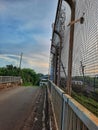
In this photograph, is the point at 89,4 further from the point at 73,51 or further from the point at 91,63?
the point at 73,51

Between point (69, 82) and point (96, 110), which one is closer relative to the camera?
point (96, 110)

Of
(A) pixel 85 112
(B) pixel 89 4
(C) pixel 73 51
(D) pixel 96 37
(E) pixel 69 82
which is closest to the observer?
(A) pixel 85 112

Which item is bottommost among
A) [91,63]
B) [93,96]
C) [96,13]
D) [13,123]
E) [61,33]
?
[13,123]

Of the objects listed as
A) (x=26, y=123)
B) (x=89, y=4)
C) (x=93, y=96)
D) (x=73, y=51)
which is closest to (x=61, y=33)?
(x=26, y=123)

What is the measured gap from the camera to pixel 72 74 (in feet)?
21.0

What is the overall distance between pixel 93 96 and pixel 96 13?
912mm

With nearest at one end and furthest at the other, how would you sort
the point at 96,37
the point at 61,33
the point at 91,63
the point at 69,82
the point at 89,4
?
the point at 96,37, the point at 91,63, the point at 89,4, the point at 69,82, the point at 61,33

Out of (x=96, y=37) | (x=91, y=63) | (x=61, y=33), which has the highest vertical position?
(x=61, y=33)

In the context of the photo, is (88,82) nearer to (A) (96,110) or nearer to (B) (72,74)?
(A) (96,110)

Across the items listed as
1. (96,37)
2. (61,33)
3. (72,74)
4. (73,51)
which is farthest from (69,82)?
(61,33)

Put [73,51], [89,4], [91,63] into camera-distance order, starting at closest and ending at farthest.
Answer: [91,63], [89,4], [73,51]

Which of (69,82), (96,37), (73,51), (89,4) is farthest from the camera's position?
(73,51)

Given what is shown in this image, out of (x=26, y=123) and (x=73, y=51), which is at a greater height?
(x=73, y=51)

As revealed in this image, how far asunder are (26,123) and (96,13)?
24.2ft
